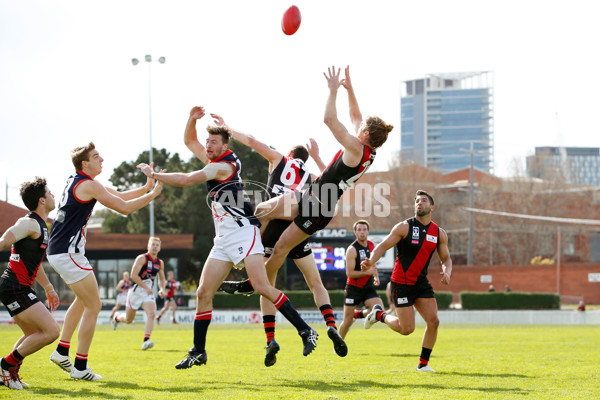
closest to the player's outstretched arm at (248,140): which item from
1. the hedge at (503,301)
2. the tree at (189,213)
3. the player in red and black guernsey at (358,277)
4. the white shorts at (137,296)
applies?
the player in red and black guernsey at (358,277)

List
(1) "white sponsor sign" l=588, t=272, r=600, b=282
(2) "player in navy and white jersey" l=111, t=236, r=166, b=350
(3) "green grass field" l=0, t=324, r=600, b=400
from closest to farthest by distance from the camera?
1. (3) "green grass field" l=0, t=324, r=600, b=400
2. (2) "player in navy and white jersey" l=111, t=236, r=166, b=350
3. (1) "white sponsor sign" l=588, t=272, r=600, b=282

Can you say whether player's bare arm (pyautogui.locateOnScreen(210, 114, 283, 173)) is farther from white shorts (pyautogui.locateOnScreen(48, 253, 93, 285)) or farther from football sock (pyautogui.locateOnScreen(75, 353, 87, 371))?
football sock (pyautogui.locateOnScreen(75, 353, 87, 371))

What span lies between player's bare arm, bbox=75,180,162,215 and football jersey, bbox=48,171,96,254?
82mm

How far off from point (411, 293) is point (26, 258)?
5436mm

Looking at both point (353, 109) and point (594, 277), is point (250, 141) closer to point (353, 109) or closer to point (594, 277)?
point (353, 109)

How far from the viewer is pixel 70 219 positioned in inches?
362

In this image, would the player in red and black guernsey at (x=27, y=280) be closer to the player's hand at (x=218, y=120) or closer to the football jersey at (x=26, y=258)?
the football jersey at (x=26, y=258)

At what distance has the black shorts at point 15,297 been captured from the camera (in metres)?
9.15

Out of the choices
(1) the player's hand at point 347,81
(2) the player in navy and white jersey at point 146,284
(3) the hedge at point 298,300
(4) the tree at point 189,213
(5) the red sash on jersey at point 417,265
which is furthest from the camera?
(4) the tree at point 189,213

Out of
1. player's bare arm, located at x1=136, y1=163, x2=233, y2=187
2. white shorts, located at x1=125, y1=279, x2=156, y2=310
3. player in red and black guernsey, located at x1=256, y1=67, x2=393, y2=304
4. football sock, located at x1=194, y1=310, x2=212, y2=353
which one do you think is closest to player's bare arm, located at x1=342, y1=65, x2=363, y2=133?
player in red and black guernsey, located at x1=256, y1=67, x2=393, y2=304

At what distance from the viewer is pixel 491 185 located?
7919cm

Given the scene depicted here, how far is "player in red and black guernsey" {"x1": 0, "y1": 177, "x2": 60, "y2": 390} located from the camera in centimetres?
899

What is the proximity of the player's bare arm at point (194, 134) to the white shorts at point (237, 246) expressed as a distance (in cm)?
112

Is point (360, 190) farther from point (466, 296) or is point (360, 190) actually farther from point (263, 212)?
point (263, 212)
